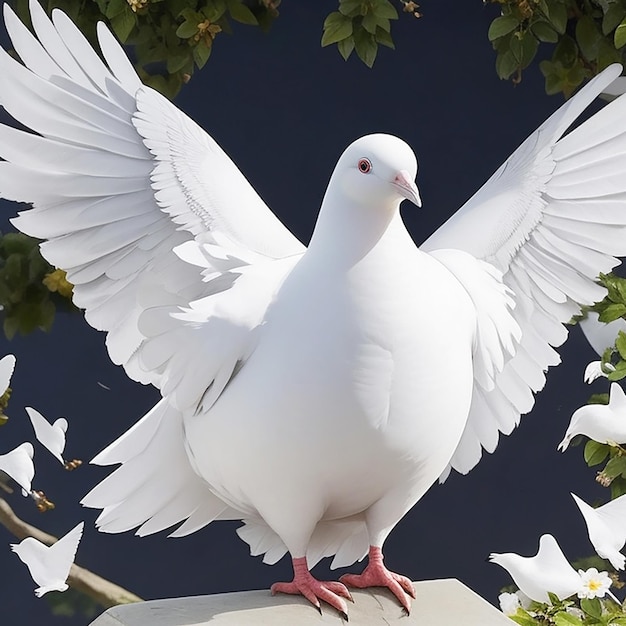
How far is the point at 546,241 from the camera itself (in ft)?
4.84

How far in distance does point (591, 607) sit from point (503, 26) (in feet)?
2.85

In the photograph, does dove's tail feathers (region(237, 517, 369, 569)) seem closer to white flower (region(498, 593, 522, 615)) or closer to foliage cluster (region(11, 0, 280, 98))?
white flower (region(498, 593, 522, 615))

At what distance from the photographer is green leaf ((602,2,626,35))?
1.80 meters

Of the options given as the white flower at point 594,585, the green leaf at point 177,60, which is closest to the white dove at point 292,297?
the white flower at point 594,585

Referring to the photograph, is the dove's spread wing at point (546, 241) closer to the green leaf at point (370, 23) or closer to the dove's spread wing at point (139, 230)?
→ the dove's spread wing at point (139, 230)

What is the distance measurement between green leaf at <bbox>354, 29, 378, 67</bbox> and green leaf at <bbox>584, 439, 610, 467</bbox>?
Result: 2.27ft

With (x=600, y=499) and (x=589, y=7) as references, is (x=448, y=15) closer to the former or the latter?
(x=589, y=7)

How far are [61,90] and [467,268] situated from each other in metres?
0.51

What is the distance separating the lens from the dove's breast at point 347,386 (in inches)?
47.5

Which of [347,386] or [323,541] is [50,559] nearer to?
[323,541]

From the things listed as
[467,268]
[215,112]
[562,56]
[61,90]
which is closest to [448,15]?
[562,56]

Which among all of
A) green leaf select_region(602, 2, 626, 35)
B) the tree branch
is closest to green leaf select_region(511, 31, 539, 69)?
green leaf select_region(602, 2, 626, 35)

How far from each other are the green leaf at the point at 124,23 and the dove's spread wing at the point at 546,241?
611 mm

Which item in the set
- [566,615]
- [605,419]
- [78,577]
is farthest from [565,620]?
[78,577]
